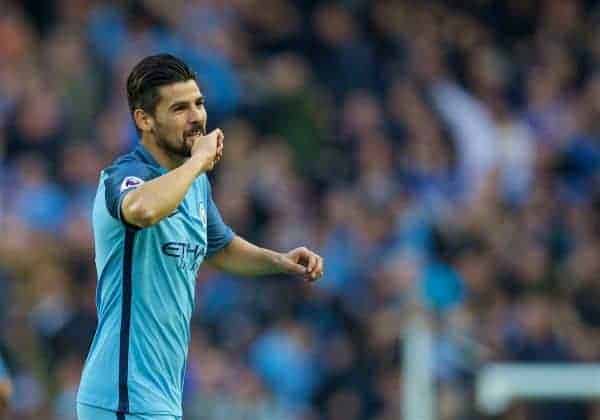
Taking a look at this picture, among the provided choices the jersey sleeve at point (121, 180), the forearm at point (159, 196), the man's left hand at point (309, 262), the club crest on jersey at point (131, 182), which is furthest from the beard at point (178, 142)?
the man's left hand at point (309, 262)

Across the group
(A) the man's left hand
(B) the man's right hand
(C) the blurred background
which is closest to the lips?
(B) the man's right hand

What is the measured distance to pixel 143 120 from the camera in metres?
5.93

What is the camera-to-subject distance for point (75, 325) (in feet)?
37.0

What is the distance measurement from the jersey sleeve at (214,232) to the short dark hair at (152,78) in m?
0.59

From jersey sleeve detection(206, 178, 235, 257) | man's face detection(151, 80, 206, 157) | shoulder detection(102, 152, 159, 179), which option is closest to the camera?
shoulder detection(102, 152, 159, 179)

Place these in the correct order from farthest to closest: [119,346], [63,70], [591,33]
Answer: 1. [591,33]
2. [63,70]
3. [119,346]

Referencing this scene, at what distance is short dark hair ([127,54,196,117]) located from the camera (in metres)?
5.88

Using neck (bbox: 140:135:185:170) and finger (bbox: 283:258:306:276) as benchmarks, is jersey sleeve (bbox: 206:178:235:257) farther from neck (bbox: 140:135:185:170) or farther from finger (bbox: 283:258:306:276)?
neck (bbox: 140:135:185:170)

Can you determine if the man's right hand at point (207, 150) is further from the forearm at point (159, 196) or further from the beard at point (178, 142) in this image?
the beard at point (178, 142)

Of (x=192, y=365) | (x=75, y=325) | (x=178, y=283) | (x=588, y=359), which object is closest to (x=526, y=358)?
(x=588, y=359)

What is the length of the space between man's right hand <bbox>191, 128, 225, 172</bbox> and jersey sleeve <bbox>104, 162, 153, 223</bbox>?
24 cm

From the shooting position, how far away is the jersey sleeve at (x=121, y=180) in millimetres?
5609

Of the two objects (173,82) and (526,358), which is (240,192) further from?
(173,82)

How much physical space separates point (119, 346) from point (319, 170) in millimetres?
7949
